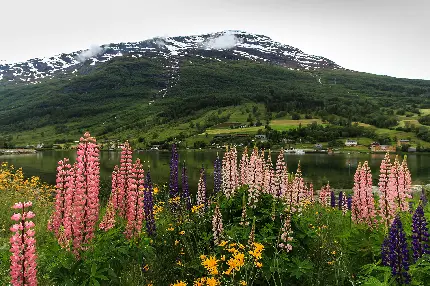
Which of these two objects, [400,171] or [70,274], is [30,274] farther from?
[400,171]

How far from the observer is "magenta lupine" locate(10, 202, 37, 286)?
14.1ft

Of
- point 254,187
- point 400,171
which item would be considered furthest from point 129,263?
point 400,171

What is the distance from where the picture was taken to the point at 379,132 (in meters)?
179

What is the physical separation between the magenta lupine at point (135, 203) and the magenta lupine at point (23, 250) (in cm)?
274

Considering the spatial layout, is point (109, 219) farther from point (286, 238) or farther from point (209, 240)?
point (286, 238)

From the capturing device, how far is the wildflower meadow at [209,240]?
5.16 m

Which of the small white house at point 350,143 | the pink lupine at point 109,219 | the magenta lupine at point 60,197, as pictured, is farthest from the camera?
the small white house at point 350,143

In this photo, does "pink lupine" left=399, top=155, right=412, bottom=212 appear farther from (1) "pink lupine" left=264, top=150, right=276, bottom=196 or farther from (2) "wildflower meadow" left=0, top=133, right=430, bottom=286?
(1) "pink lupine" left=264, top=150, right=276, bottom=196

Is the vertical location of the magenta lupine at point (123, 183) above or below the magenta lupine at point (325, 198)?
above

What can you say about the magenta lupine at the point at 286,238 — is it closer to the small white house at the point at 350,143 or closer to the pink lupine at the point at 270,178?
the pink lupine at the point at 270,178

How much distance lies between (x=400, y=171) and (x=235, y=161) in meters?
4.68

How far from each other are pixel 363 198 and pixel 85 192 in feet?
25.6

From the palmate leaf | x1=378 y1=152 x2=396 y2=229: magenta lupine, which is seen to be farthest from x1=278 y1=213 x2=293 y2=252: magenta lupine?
x1=378 y1=152 x2=396 y2=229: magenta lupine

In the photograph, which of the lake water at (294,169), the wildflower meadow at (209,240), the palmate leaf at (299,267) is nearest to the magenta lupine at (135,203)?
the wildflower meadow at (209,240)
